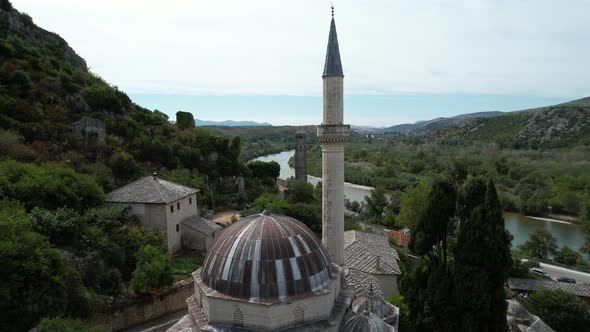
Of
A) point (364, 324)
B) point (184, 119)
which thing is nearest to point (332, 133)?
point (364, 324)

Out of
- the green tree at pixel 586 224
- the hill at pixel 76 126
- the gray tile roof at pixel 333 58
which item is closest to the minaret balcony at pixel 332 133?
the gray tile roof at pixel 333 58

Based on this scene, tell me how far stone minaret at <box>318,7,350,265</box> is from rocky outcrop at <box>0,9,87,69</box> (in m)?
34.5

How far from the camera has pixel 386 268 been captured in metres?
20.4

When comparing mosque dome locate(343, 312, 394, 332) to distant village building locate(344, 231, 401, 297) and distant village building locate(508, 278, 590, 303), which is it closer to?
distant village building locate(344, 231, 401, 297)

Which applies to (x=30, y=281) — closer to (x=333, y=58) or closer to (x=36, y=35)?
(x=333, y=58)

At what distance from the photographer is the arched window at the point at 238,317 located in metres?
9.95

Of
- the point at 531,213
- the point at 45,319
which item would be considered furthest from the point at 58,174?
the point at 531,213

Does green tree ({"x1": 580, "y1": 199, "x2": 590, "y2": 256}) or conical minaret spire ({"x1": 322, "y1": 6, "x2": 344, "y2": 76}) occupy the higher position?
conical minaret spire ({"x1": 322, "y1": 6, "x2": 344, "y2": 76})

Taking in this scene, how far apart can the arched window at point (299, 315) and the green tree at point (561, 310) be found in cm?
1764

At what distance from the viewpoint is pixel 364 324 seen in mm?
10961

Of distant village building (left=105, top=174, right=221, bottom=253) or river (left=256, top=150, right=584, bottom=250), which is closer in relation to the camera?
distant village building (left=105, top=174, right=221, bottom=253)

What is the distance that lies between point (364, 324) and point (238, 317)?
→ 3820mm

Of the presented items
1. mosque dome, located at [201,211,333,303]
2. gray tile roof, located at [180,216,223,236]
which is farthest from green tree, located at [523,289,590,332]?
gray tile roof, located at [180,216,223,236]

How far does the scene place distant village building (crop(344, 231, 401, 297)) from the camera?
19984 mm
